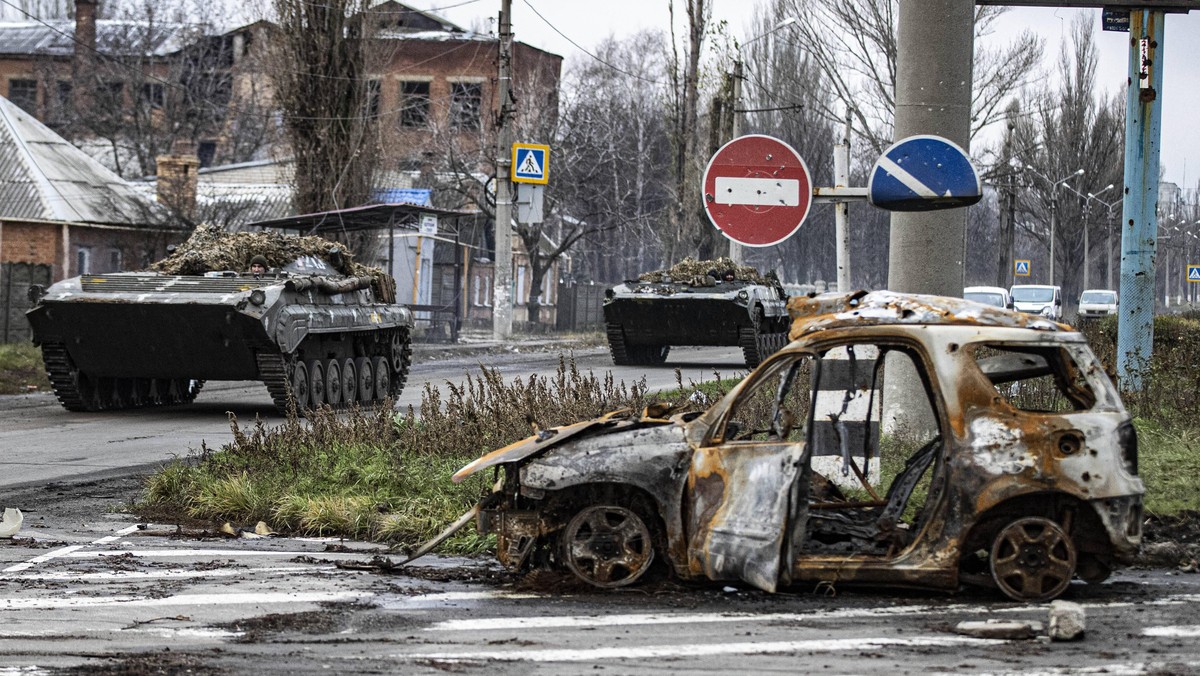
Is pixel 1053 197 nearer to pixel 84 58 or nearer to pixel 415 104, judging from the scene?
pixel 415 104

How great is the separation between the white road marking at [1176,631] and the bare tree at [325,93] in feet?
89.5

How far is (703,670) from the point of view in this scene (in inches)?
218

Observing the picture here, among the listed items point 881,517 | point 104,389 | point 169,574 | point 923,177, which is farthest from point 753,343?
point 169,574

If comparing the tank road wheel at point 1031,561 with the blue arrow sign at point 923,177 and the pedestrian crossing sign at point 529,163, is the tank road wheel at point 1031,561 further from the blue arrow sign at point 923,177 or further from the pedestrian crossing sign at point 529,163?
the pedestrian crossing sign at point 529,163

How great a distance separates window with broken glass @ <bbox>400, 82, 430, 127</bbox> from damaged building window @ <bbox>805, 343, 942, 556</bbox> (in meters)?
51.9

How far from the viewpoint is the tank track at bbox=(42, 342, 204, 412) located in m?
18.0

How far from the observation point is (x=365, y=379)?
2072 cm

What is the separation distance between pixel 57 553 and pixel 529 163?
25.3 metres

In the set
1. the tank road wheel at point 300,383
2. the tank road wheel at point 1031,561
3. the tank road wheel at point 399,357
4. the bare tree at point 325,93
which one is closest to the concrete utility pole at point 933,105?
the tank road wheel at point 1031,561

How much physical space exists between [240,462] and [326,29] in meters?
21.9

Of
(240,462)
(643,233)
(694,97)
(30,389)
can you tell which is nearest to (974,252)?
(643,233)

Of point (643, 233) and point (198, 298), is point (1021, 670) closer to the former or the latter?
point (198, 298)

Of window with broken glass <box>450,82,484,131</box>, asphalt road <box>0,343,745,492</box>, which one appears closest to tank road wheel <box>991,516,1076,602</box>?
asphalt road <box>0,343,745,492</box>

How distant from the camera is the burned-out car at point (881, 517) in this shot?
22.5ft
